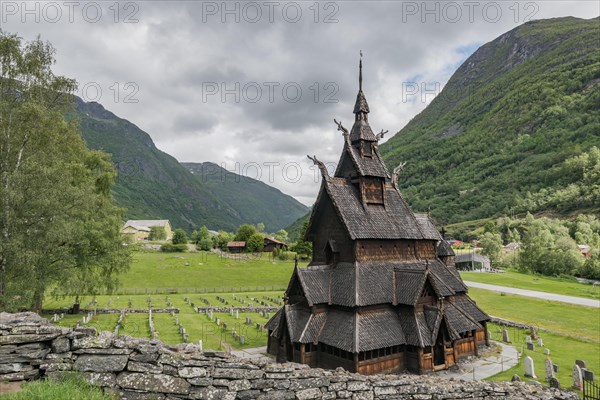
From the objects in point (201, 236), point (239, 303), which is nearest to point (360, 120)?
point (239, 303)

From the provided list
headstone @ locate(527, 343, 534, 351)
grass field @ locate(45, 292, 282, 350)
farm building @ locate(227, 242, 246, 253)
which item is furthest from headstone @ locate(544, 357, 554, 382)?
farm building @ locate(227, 242, 246, 253)

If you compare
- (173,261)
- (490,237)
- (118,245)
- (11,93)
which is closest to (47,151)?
(11,93)

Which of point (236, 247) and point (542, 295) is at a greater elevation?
point (236, 247)

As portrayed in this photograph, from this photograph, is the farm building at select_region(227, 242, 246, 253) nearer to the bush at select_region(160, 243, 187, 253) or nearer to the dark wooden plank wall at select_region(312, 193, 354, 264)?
the bush at select_region(160, 243, 187, 253)

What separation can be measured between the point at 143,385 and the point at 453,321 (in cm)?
2245

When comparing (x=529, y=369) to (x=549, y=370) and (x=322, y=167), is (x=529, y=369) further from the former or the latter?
(x=322, y=167)

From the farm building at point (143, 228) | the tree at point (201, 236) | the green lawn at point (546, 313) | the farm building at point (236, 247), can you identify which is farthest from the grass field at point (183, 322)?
the farm building at point (143, 228)

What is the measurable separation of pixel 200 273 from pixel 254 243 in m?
36.8

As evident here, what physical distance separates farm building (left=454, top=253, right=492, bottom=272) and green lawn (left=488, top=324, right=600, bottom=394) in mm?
63053

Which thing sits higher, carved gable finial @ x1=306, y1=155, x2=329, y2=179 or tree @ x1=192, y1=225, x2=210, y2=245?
carved gable finial @ x1=306, y1=155, x2=329, y2=179

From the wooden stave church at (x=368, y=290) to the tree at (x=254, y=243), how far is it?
88670 millimetres

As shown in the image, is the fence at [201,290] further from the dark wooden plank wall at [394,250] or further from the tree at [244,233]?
the tree at [244,233]

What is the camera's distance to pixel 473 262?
314 ft

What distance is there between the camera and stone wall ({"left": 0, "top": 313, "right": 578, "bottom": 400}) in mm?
7691
